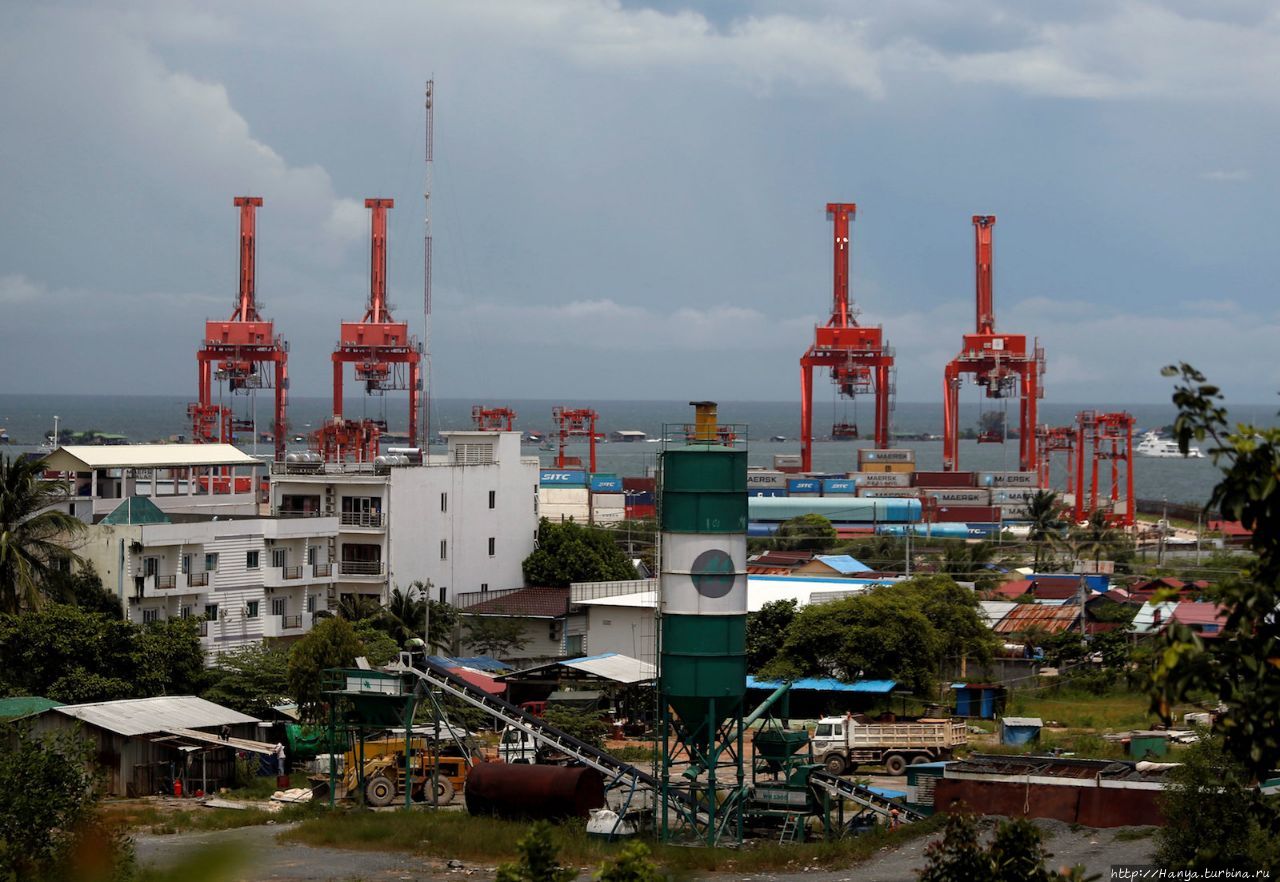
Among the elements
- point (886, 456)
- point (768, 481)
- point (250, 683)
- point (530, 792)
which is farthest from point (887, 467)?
point (530, 792)

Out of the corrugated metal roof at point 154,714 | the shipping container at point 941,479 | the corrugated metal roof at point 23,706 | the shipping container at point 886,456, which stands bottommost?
the corrugated metal roof at point 154,714

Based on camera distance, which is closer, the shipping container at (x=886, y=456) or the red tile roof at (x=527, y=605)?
the red tile roof at (x=527, y=605)

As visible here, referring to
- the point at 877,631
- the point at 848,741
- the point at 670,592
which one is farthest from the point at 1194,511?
the point at 670,592

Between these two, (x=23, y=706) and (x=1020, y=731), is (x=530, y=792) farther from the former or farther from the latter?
(x=1020, y=731)

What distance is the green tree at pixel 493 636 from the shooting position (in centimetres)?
4734

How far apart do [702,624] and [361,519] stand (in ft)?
74.9

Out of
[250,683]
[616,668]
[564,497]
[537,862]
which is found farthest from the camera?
[564,497]

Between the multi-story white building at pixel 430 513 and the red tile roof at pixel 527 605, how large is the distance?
52.1 inches

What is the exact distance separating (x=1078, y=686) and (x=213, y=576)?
21.5m

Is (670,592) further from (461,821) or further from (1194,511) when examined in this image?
(1194,511)

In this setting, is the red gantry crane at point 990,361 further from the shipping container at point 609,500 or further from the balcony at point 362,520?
the balcony at point 362,520

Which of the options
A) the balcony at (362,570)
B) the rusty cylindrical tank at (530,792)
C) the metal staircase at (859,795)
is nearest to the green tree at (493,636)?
the balcony at (362,570)

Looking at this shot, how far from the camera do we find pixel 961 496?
370 feet

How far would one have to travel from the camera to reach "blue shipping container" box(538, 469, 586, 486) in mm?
107919
